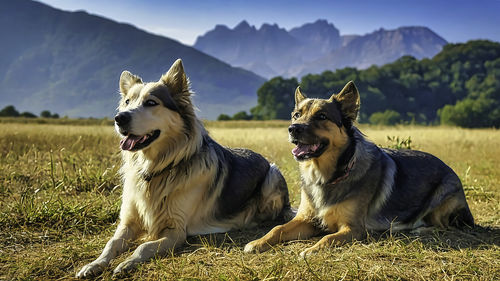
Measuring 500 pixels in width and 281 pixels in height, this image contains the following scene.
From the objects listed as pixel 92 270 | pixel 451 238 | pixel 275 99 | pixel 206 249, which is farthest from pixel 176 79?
pixel 275 99

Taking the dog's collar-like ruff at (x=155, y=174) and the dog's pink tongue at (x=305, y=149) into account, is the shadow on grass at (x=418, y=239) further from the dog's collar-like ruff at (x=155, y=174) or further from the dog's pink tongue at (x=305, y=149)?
the dog's pink tongue at (x=305, y=149)

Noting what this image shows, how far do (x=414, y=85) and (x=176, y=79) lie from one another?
299ft

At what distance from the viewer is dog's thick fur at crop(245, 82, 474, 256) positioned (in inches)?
182

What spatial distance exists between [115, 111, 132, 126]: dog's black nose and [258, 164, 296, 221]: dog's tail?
7.61 feet

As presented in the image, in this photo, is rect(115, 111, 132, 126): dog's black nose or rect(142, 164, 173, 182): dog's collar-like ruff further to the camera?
rect(142, 164, 173, 182): dog's collar-like ruff

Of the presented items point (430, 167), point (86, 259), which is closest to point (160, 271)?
point (86, 259)

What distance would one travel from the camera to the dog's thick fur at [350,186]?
182 inches

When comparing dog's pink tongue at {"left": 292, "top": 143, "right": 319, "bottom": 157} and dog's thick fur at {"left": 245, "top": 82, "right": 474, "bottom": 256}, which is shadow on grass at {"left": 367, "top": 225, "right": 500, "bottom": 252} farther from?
dog's pink tongue at {"left": 292, "top": 143, "right": 319, "bottom": 157}

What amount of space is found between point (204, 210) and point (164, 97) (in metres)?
1.49

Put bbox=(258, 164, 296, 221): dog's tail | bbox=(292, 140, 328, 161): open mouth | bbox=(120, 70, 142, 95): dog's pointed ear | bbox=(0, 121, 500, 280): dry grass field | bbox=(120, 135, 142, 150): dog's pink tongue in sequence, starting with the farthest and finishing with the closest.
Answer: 1. bbox=(258, 164, 296, 221): dog's tail
2. bbox=(120, 70, 142, 95): dog's pointed ear
3. bbox=(292, 140, 328, 161): open mouth
4. bbox=(120, 135, 142, 150): dog's pink tongue
5. bbox=(0, 121, 500, 280): dry grass field

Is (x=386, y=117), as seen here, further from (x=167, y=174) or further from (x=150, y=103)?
(x=150, y=103)

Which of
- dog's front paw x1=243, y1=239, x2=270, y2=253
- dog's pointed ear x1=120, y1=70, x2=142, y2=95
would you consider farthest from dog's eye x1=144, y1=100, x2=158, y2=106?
dog's front paw x1=243, y1=239, x2=270, y2=253

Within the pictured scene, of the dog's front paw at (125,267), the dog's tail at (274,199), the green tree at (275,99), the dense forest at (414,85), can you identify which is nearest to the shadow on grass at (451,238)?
the dog's tail at (274,199)

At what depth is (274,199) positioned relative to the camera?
5.84m
